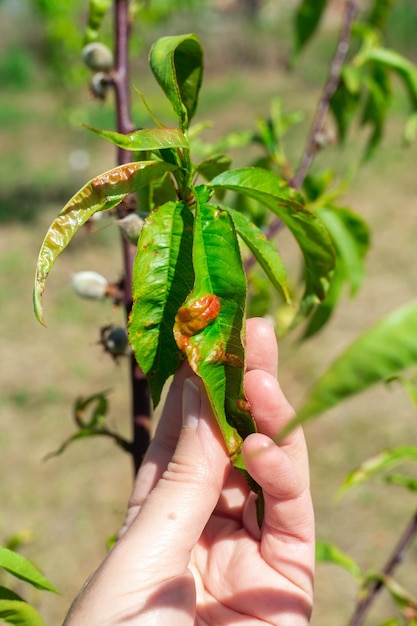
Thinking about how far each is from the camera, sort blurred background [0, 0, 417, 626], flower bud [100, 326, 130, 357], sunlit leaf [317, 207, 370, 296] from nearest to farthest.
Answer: flower bud [100, 326, 130, 357] → sunlit leaf [317, 207, 370, 296] → blurred background [0, 0, 417, 626]

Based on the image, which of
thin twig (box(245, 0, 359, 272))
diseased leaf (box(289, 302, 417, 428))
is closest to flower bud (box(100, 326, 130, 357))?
thin twig (box(245, 0, 359, 272))

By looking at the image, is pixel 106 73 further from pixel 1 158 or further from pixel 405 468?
pixel 1 158

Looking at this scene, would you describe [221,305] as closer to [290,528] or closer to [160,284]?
[160,284]

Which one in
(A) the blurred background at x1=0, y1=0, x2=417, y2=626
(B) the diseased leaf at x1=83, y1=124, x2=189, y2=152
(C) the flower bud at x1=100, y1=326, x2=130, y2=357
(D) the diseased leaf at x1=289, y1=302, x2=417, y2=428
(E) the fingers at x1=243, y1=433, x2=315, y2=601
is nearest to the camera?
(D) the diseased leaf at x1=289, y1=302, x2=417, y2=428

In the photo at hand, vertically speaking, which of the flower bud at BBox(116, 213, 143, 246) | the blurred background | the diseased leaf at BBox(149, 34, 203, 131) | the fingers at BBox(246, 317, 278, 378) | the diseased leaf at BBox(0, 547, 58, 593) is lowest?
the blurred background

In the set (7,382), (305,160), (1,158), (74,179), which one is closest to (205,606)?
(305,160)

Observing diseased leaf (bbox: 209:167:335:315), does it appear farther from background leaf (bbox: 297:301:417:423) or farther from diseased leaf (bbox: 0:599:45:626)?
diseased leaf (bbox: 0:599:45:626)

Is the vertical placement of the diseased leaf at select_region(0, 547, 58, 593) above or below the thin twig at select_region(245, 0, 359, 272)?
below

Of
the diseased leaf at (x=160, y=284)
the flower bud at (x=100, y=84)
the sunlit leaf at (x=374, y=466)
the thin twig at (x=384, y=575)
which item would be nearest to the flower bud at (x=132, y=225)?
the diseased leaf at (x=160, y=284)
